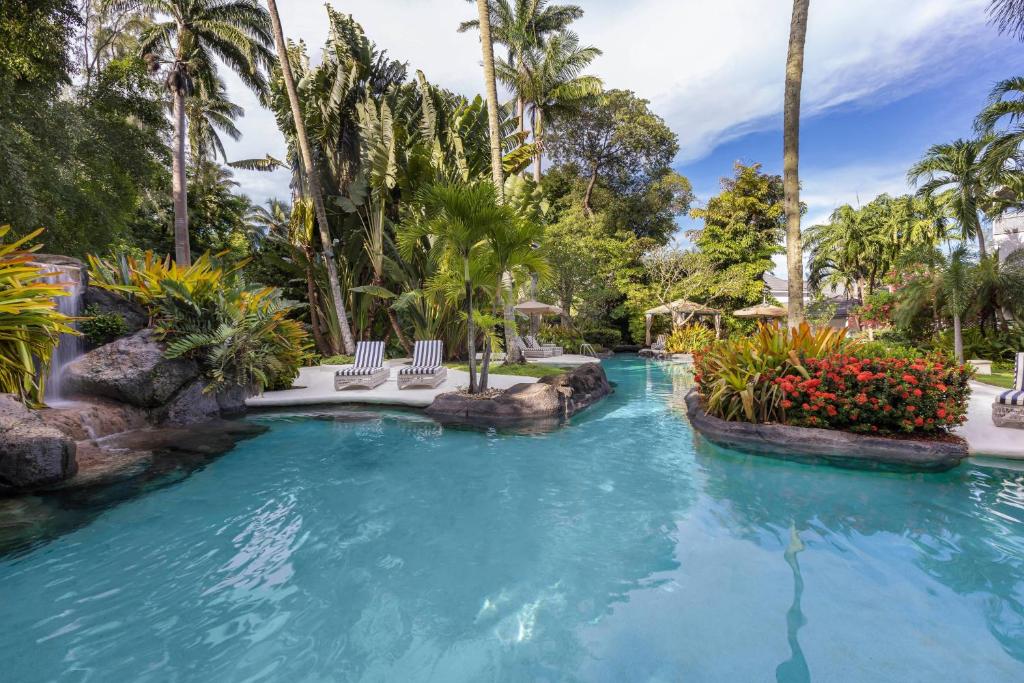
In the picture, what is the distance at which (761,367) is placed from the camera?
6.70 m

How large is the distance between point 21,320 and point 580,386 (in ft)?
29.4

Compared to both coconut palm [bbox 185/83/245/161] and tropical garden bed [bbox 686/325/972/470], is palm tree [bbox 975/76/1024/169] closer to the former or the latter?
tropical garden bed [bbox 686/325/972/470]

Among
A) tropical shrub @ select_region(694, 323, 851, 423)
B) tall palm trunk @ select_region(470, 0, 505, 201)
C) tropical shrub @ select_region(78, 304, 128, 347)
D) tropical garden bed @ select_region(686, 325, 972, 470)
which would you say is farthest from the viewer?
tall palm trunk @ select_region(470, 0, 505, 201)

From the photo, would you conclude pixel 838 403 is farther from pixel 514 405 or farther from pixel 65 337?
pixel 65 337

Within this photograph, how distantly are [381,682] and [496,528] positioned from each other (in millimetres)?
1830

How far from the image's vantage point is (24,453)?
461 centimetres

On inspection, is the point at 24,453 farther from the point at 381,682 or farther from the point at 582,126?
the point at 582,126

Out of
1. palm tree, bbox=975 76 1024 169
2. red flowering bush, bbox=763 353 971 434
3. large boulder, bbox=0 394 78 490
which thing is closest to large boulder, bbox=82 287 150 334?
large boulder, bbox=0 394 78 490

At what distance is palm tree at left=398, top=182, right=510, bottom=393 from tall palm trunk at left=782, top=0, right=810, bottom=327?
5.16m

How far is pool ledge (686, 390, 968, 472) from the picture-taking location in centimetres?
529

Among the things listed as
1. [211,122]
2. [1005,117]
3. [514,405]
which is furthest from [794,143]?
[211,122]

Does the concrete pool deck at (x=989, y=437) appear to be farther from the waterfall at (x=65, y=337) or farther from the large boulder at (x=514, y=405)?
Result: the waterfall at (x=65, y=337)

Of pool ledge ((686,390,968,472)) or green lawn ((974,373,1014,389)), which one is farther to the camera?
green lawn ((974,373,1014,389))

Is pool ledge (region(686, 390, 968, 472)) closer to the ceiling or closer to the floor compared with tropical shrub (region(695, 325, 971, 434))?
closer to the floor
